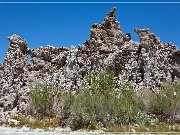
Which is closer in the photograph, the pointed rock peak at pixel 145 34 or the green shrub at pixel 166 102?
the green shrub at pixel 166 102

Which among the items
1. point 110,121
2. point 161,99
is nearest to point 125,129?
point 110,121

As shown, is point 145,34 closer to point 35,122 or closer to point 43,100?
point 43,100

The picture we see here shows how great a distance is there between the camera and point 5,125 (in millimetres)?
32844

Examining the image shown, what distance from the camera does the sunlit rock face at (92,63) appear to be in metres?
37.5

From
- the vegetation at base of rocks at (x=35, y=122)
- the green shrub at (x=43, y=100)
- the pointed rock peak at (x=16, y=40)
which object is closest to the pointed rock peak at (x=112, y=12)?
the pointed rock peak at (x=16, y=40)

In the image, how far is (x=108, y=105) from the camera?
3200cm

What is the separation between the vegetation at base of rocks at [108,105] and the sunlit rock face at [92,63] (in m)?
2.11

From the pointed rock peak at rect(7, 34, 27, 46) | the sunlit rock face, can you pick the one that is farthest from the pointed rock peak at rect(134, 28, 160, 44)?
the pointed rock peak at rect(7, 34, 27, 46)

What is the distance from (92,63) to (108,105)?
7.34 m

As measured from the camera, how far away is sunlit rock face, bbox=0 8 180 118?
123 feet

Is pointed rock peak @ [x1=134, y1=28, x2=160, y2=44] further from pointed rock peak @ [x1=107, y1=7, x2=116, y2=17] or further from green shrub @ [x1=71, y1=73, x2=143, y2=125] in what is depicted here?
green shrub @ [x1=71, y1=73, x2=143, y2=125]

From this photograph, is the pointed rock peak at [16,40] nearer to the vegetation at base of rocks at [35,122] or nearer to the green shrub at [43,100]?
the green shrub at [43,100]

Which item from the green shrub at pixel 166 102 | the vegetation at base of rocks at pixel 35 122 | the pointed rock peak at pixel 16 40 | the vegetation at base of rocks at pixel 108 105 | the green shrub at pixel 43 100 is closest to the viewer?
the vegetation at base of rocks at pixel 108 105

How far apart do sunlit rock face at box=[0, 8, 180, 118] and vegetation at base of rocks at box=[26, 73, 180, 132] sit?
2113 millimetres
